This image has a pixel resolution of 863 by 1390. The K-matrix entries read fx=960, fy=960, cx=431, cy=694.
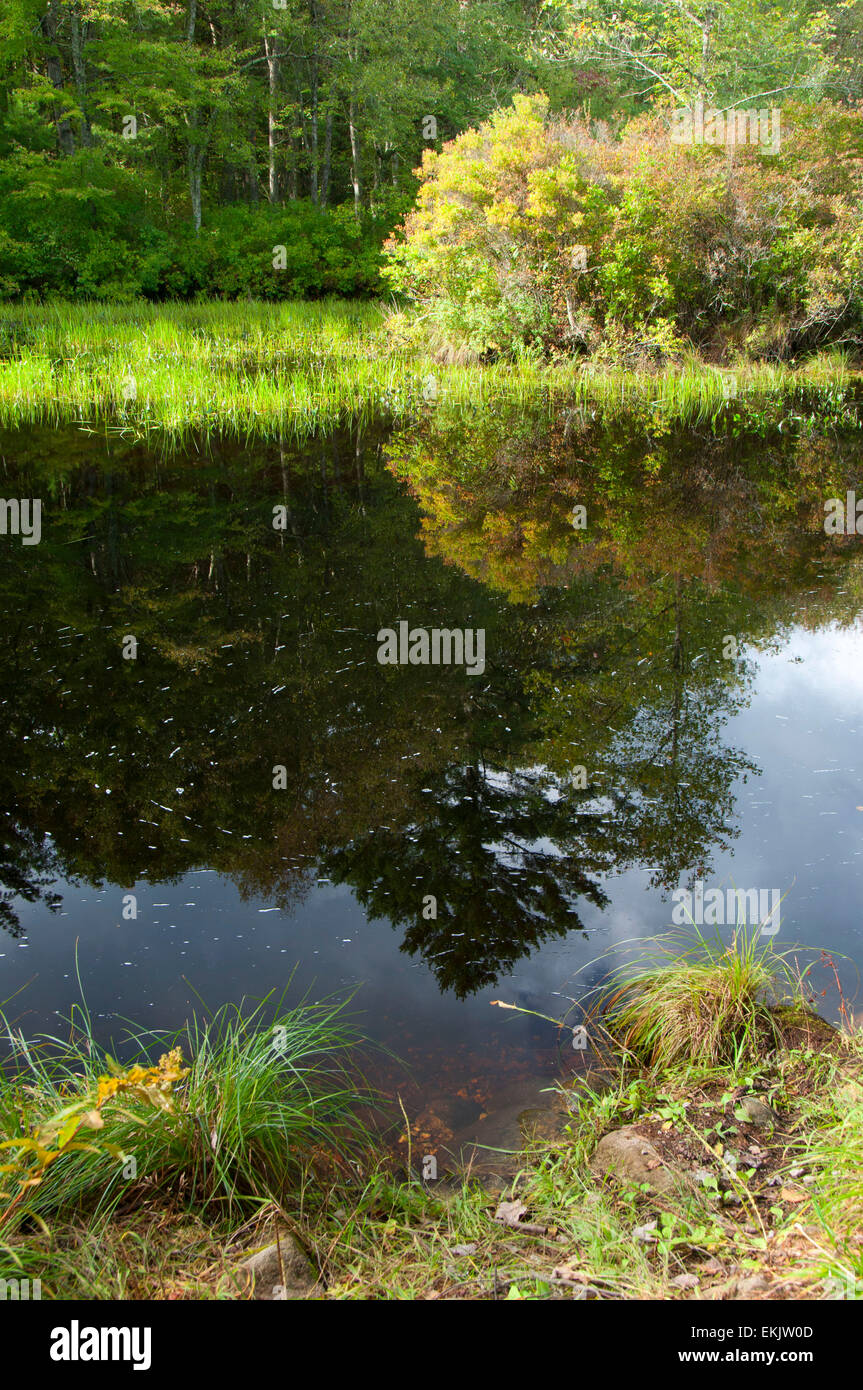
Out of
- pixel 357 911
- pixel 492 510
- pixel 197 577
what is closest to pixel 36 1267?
pixel 357 911

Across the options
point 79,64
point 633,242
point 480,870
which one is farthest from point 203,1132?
point 79,64

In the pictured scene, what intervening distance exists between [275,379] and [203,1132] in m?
14.1

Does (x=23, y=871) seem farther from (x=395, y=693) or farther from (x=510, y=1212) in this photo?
A: (x=510, y=1212)

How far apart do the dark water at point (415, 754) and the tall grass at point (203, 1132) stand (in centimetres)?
41

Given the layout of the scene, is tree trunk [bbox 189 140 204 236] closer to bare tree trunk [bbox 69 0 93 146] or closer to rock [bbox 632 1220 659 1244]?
bare tree trunk [bbox 69 0 93 146]

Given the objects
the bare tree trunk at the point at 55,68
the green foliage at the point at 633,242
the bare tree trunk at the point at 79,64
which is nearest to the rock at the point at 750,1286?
the green foliage at the point at 633,242

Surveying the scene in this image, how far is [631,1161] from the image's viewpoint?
3.05m

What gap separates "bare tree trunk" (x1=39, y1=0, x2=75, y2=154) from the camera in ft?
85.5

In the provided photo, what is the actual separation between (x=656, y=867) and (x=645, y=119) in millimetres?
18914

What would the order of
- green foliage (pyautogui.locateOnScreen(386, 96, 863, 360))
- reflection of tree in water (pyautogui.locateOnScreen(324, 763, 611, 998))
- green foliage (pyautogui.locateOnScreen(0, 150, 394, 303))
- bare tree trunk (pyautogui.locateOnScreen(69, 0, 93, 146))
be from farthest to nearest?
bare tree trunk (pyautogui.locateOnScreen(69, 0, 93, 146)), green foliage (pyautogui.locateOnScreen(0, 150, 394, 303)), green foliage (pyautogui.locateOnScreen(386, 96, 863, 360)), reflection of tree in water (pyautogui.locateOnScreen(324, 763, 611, 998))

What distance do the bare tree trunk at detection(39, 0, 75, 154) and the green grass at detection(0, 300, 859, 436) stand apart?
30.9ft

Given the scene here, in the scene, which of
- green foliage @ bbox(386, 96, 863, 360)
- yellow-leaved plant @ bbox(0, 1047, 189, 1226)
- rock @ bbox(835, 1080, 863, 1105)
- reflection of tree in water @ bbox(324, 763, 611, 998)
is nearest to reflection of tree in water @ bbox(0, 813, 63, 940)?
reflection of tree in water @ bbox(324, 763, 611, 998)

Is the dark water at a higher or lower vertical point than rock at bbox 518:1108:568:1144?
higher
